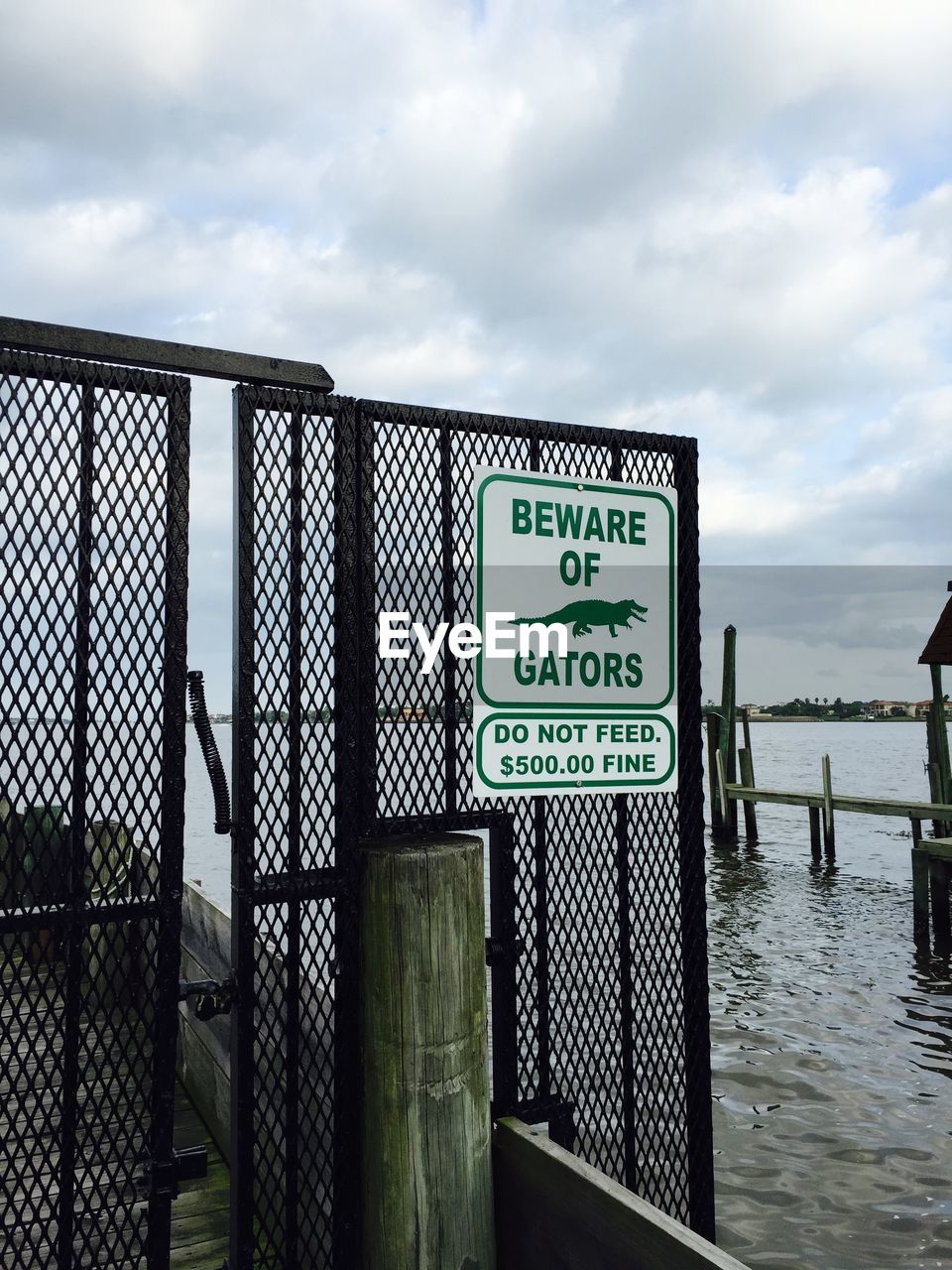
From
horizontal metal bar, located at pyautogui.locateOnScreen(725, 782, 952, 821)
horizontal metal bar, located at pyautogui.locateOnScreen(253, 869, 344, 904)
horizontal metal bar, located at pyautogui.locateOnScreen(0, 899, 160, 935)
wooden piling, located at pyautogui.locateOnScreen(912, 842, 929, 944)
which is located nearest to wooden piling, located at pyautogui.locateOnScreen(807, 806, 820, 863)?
horizontal metal bar, located at pyautogui.locateOnScreen(725, 782, 952, 821)

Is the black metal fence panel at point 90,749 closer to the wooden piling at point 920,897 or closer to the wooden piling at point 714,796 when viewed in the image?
the wooden piling at point 920,897

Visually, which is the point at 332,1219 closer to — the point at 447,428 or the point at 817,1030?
the point at 447,428

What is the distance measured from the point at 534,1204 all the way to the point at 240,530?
80.7 inches

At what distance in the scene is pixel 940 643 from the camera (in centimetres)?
2102

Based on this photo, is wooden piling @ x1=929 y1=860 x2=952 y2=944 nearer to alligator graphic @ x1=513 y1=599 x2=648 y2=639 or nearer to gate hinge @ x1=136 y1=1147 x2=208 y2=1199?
alligator graphic @ x1=513 y1=599 x2=648 y2=639

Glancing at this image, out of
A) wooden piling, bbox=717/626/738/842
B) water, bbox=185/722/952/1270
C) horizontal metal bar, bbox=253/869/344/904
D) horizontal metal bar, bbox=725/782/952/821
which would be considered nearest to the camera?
horizontal metal bar, bbox=253/869/344/904

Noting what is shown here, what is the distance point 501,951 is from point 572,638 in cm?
103

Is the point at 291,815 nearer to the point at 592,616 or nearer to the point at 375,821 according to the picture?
the point at 375,821

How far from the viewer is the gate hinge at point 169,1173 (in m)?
2.71

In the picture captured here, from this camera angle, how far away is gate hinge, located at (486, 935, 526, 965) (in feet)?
10.3

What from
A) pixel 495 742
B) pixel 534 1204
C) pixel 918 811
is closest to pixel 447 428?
pixel 495 742

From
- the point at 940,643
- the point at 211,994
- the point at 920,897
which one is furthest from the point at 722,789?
the point at 211,994

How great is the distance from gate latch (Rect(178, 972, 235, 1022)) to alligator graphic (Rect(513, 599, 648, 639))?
1391 millimetres

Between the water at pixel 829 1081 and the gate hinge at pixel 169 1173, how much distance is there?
4.42 m
